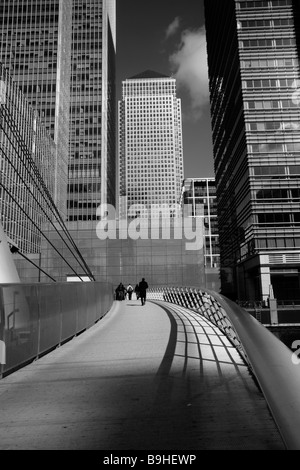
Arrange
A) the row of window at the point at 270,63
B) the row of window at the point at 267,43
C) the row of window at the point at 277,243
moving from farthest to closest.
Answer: the row of window at the point at 267,43
the row of window at the point at 270,63
the row of window at the point at 277,243

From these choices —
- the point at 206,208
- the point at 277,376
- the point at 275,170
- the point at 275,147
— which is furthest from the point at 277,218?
the point at 206,208

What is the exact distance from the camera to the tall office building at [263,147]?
164 feet

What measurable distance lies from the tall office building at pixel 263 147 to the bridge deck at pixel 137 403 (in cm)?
4363

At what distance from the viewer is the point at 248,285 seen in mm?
55469

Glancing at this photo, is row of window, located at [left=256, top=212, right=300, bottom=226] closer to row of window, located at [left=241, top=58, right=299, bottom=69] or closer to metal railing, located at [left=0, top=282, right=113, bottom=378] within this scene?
row of window, located at [left=241, top=58, right=299, bottom=69]

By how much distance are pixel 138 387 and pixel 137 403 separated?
0.63m

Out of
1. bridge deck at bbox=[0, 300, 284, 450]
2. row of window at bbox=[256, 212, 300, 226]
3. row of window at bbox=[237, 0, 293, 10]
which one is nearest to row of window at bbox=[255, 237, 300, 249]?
row of window at bbox=[256, 212, 300, 226]

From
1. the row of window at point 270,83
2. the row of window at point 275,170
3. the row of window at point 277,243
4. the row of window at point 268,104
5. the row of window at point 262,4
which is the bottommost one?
the row of window at point 277,243

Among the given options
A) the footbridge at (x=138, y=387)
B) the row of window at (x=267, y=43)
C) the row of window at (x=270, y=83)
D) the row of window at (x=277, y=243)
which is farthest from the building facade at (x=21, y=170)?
the footbridge at (x=138, y=387)

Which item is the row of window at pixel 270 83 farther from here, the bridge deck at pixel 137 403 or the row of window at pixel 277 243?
the bridge deck at pixel 137 403

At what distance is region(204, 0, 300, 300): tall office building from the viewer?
5009cm

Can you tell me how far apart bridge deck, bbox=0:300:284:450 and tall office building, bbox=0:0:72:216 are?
10235 centimetres

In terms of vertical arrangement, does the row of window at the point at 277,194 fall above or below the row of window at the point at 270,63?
below
